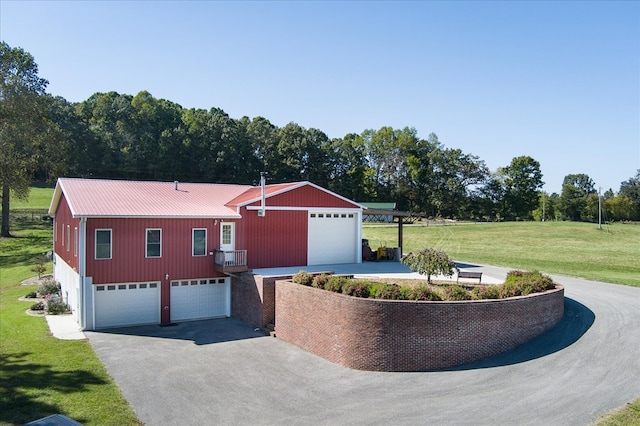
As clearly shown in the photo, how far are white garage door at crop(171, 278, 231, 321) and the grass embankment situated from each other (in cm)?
470

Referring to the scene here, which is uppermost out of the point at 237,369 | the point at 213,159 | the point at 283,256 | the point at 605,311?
the point at 213,159

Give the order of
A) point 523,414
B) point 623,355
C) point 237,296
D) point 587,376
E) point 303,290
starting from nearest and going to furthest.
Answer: point 523,414 < point 587,376 < point 623,355 < point 303,290 < point 237,296

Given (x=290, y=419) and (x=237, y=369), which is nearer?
(x=290, y=419)

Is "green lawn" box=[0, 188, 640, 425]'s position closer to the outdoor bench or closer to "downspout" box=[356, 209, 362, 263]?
the outdoor bench

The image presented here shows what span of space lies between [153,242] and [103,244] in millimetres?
2006

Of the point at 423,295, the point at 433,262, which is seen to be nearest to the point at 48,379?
the point at 423,295

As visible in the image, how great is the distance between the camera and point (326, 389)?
12.9 metres

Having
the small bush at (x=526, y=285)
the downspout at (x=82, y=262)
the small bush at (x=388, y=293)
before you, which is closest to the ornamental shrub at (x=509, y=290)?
the small bush at (x=526, y=285)

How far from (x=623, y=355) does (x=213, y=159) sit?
54.2m

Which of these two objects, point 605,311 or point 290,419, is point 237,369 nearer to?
point 290,419

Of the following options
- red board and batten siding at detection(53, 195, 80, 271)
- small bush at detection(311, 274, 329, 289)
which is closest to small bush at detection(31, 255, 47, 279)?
red board and batten siding at detection(53, 195, 80, 271)

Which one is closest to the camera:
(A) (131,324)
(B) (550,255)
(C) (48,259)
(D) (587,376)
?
(D) (587,376)

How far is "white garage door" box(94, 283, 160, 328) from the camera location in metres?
19.7

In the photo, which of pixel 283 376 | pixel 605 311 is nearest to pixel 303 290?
pixel 283 376
